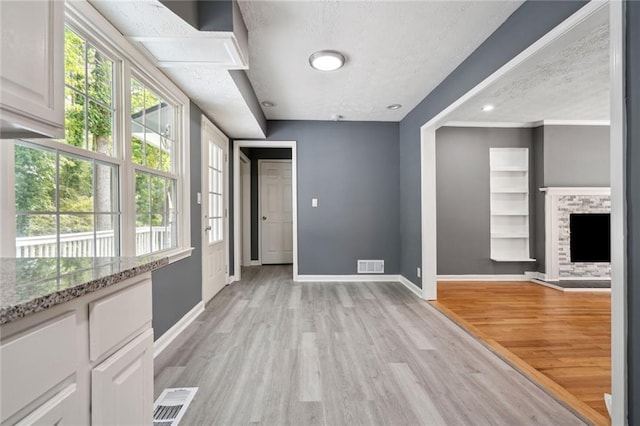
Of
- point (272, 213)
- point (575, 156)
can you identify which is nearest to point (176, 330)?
point (272, 213)

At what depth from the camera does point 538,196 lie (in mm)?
4328

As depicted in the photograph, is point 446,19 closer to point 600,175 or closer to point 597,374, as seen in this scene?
point 597,374

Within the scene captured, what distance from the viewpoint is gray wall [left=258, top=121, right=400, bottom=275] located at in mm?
4230

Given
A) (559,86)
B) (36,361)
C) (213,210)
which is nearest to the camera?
(36,361)

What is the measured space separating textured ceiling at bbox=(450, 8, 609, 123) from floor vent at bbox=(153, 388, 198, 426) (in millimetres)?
2918

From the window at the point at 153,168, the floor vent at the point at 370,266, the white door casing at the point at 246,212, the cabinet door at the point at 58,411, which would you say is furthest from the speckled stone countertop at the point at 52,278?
the white door casing at the point at 246,212

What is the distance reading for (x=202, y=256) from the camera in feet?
10.00

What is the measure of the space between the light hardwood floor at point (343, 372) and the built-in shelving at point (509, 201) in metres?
2.34

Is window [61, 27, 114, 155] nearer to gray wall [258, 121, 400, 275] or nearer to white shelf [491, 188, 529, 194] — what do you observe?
gray wall [258, 121, 400, 275]

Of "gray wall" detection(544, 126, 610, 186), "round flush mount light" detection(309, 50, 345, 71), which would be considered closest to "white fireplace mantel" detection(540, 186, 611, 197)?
"gray wall" detection(544, 126, 610, 186)

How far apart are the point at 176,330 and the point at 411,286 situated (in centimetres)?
286

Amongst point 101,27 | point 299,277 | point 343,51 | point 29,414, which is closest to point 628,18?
point 343,51

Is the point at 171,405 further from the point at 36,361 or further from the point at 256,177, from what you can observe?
the point at 256,177

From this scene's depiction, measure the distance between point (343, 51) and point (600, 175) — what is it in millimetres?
4587
